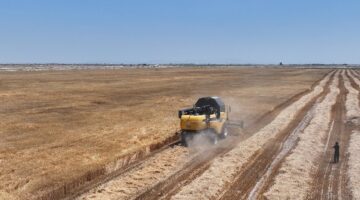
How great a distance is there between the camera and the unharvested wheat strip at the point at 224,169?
657 inches

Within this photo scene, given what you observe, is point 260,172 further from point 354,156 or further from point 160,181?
point 354,156

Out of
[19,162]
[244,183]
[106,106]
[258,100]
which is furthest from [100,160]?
[258,100]

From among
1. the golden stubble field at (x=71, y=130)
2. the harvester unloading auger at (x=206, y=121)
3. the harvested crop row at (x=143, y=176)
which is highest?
the harvester unloading auger at (x=206, y=121)

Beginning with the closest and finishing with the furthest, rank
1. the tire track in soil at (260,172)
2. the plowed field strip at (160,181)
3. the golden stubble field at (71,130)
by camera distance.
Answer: the plowed field strip at (160,181)
the tire track in soil at (260,172)
the golden stubble field at (71,130)

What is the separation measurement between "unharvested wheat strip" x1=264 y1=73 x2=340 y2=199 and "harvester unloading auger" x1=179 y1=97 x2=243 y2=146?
4.62 metres

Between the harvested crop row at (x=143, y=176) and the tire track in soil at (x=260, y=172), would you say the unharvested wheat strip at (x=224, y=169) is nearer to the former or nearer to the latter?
the tire track in soil at (x=260, y=172)

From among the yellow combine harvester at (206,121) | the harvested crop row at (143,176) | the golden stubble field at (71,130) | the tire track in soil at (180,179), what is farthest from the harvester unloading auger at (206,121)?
the golden stubble field at (71,130)

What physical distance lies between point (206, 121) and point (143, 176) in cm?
722

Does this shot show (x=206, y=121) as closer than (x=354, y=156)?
No

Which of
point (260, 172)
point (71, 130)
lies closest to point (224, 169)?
point (260, 172)

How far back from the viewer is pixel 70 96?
55031 mm

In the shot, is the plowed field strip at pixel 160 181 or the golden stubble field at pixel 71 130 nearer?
the plowed field strip at pixel 160 181

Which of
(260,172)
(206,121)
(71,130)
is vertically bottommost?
(71,130)

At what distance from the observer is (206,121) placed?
25062mm
